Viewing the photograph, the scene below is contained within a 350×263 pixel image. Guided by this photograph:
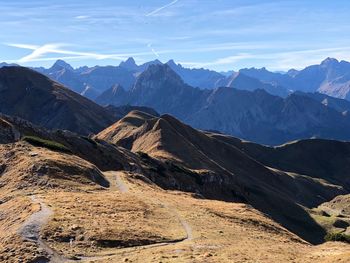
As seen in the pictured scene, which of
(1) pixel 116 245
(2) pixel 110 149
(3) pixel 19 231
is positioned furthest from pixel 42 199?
(2) pixel 110 149

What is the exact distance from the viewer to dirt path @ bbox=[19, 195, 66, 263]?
3331cm

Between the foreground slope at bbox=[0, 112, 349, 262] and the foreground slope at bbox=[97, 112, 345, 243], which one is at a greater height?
the foreground slope at bbox=[0, 112, 349, 262]

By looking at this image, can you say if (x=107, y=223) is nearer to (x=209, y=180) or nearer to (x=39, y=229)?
(x=39, y=229)

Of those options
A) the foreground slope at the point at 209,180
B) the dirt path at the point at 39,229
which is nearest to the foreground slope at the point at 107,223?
the dirt path at the point at 39,229

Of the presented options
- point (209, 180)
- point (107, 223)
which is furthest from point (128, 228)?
point (209, 180)

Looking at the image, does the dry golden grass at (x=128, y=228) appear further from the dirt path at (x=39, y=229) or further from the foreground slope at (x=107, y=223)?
the dirt path at (x=39, y=229)

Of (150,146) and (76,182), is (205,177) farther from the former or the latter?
(76,182)

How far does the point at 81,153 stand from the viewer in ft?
353

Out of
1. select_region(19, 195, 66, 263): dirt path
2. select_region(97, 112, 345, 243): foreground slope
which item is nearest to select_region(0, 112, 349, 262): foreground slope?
select_region(19, 195, 66, 263): dirt path

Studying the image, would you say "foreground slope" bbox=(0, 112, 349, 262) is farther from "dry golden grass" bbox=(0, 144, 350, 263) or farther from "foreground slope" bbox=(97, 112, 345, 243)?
"foreground slope" bbox=(97, 112, 345, 243)

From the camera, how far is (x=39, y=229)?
3828cm

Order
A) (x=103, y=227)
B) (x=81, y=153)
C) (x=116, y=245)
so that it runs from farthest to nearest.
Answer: (x=81, y=153) < (x=103, y=227) < (x=116, y=245)

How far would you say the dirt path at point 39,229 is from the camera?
33312 mm

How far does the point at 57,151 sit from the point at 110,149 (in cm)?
4023
